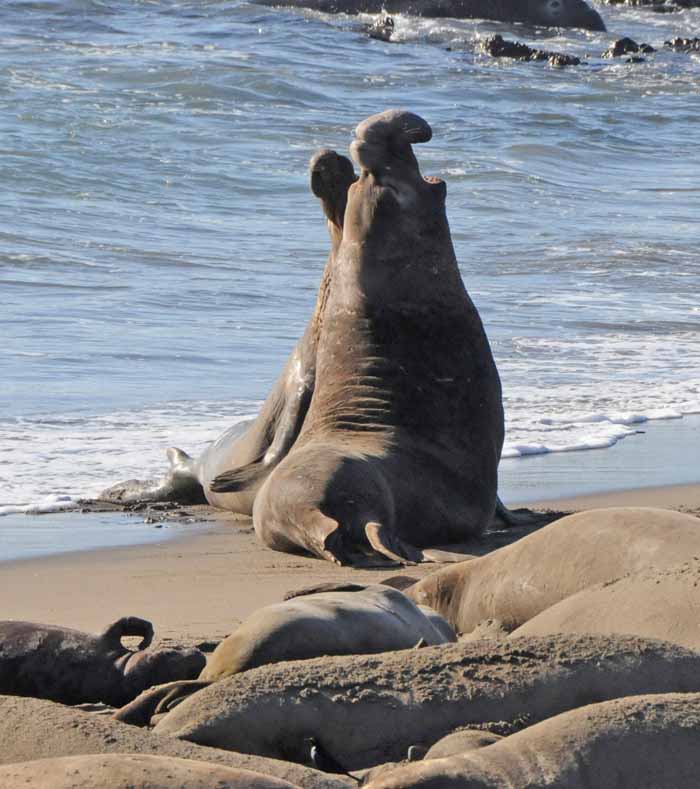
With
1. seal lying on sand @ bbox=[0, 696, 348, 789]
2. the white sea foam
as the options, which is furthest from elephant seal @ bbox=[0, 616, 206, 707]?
the white sea foam

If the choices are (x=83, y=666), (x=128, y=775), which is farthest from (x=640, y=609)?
(x=128, y=775)

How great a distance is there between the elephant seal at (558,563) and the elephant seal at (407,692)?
33.4 inches

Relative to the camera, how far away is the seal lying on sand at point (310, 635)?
3.08 metres

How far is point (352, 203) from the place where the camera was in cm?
652

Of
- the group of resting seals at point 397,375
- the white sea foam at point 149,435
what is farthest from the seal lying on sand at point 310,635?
the white sea foam at point 149,435

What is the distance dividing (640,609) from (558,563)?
617mm

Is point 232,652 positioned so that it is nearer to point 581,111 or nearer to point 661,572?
point 661,572

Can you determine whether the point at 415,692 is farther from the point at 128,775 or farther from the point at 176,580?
the point at 176,580

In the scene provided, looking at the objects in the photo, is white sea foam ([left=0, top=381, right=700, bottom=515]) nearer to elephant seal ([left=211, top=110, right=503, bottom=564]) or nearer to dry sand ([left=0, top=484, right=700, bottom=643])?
dry sand ([left=0, top=484, right=700, bottom=643])

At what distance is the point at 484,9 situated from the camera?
33.2 m

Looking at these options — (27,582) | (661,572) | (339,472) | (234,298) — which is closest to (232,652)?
(661,572)

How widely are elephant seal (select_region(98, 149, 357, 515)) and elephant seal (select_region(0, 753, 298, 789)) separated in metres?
4.21

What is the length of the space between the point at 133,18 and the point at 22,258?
A: 1890cm

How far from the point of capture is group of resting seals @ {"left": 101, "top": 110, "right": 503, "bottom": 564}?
6188 millimetres
